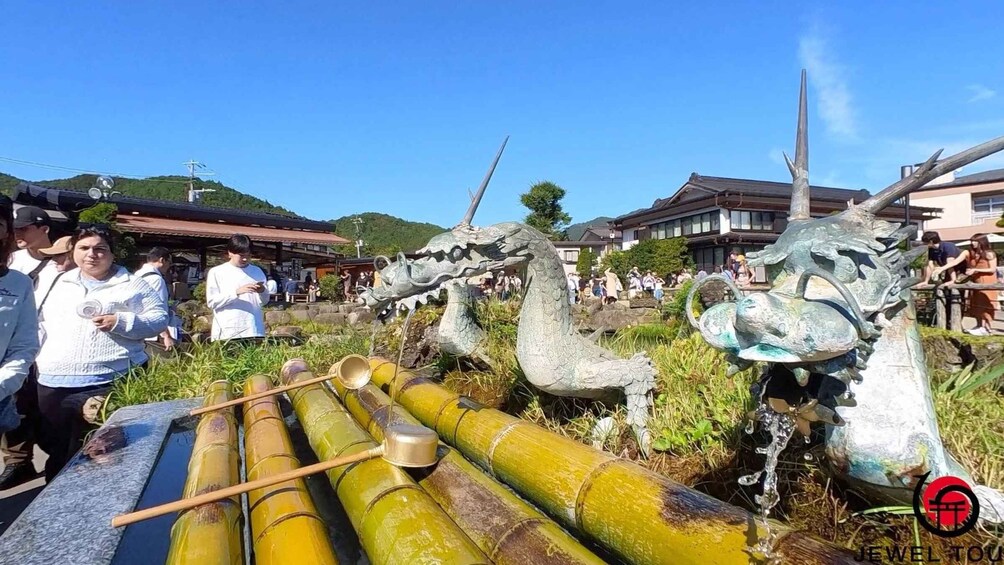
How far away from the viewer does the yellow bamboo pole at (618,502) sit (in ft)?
4.02

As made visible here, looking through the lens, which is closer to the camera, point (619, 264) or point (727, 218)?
point (727, 218)

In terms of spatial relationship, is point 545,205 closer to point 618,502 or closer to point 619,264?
point 619,264

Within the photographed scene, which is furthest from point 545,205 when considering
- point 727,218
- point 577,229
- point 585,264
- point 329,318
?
point 577,229

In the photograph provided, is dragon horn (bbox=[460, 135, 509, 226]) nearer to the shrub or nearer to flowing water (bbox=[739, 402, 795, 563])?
flowing water (bbox=[739, 402, 795, 563])

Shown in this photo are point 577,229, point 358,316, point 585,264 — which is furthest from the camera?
point 577,229

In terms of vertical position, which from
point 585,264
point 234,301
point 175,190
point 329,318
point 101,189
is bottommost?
point 329,318

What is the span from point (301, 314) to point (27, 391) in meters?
10.4

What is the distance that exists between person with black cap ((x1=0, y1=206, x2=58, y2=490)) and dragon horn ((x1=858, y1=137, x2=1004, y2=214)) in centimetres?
428

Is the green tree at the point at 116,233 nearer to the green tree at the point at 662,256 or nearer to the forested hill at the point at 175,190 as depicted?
the green tree at the point at 662,256

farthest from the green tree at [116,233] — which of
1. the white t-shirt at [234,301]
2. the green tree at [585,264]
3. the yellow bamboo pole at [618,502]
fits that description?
the green tree at [585,264]

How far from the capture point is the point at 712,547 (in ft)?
4.12

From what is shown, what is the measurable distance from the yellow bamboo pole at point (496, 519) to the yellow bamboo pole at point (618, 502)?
8 cm

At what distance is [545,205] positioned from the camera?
106 ft

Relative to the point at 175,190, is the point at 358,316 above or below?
below
